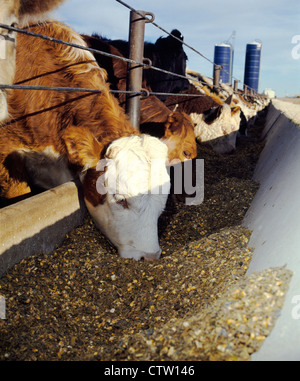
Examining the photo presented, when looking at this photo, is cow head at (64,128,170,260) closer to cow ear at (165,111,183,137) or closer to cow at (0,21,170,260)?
cow at (0,21,170,260)

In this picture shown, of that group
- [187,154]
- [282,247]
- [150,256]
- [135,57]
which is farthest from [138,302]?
[135,57]

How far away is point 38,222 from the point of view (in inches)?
90.4

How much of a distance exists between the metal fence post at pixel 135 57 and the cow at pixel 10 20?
90cm

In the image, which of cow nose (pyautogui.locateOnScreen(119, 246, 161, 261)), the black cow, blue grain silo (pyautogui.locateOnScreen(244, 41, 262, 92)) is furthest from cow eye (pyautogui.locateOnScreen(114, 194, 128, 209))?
blue grain silo (pyautogui.locateOnScreen(244, 41, 262, 92))

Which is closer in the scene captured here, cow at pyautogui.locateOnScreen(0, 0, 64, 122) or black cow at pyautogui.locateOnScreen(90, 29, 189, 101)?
cow at pyautogui.locateOnScreen(0, 0, 64, 122)

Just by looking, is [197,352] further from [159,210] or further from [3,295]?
[159,210]

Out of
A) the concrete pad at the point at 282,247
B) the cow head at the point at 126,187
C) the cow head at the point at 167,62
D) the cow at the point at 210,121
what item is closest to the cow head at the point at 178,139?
the cow head at the point at 126,187

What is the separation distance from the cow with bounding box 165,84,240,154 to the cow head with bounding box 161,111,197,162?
3285mm

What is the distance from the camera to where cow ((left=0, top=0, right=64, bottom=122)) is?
2412 mm

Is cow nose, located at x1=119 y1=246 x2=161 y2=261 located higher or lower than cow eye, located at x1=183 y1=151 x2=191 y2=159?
lower

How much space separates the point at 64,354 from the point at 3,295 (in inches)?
19.9

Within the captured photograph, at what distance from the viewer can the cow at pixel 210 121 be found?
7.32 meters

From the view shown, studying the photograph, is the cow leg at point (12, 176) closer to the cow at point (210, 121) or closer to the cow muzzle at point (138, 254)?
the cow muzzle at point (138, 254)

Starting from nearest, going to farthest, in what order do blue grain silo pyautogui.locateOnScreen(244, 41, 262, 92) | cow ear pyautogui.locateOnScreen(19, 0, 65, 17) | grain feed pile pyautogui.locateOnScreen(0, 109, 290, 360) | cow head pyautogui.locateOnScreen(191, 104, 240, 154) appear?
grain feed pile pyautogui.locateOnScreen(0, 109, 290, 360) → cow ear pyautogui.locateOnScreen(19, 0, 65, 17) → cow head pyautogui.locateOnScreen(191, 104, 240, 154) → blue grain silo pyautogui.locateOnScreen(244, 41, 262, 92)
